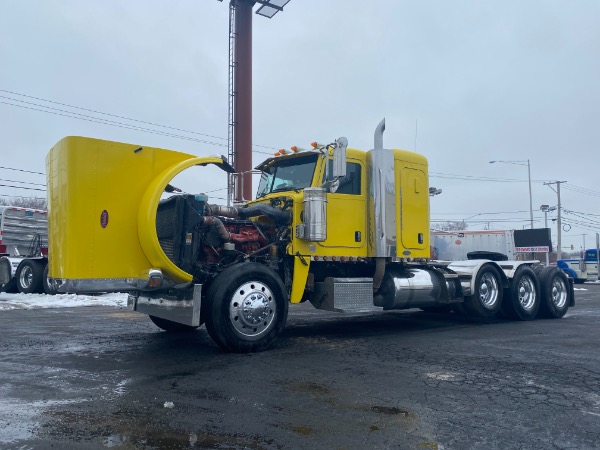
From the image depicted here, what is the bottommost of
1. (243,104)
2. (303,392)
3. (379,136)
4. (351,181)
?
(303,392)

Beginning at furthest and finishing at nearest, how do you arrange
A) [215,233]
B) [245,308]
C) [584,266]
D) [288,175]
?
[584,266]
[288,175]
[215,233]
[245,308]

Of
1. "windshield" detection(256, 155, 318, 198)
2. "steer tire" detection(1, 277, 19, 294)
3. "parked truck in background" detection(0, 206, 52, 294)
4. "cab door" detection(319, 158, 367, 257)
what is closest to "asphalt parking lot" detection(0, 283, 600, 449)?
"cab door" detection(319, 158, 367, 257)

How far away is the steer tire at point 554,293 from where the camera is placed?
39.9 feet

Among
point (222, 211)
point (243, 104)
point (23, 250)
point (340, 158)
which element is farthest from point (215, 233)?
point (243, 104)

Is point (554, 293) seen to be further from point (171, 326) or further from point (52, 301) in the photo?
point (52, 301)

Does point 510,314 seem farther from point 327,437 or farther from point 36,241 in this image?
point 36,241

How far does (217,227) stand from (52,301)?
10.7m

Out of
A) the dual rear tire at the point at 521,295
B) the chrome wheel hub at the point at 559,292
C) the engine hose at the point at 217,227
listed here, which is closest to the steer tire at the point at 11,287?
the engine hose at the point at 217,227

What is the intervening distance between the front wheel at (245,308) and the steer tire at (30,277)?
1221 cm

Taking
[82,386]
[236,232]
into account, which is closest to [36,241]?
[236,232]

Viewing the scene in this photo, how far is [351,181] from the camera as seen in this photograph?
9133 mm

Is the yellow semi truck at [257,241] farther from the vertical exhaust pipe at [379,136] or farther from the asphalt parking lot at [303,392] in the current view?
the asphalt parking lot at [303,392]

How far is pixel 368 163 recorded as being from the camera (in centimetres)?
930

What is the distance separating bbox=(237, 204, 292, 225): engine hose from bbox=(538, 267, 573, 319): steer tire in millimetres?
6856
